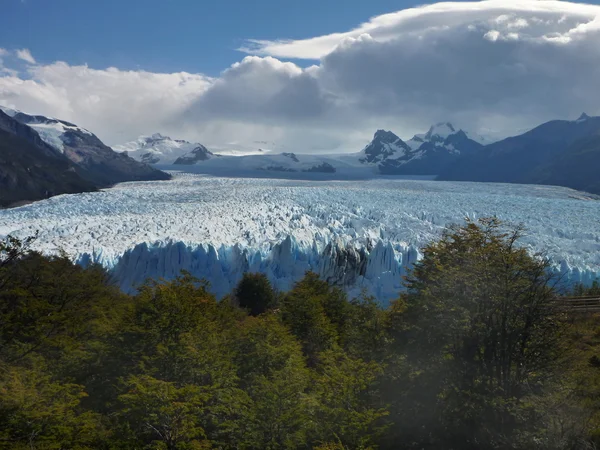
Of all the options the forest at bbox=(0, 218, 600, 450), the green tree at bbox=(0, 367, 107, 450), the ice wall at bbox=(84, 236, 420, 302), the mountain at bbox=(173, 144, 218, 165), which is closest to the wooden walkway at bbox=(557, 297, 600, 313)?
the forest at bbox=(0, 218, 600, 450)

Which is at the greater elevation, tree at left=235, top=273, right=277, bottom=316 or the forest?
the forest

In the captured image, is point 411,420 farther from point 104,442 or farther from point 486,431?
point 104,442

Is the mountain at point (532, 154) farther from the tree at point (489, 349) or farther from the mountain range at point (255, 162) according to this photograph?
the tree at point (489, 349)

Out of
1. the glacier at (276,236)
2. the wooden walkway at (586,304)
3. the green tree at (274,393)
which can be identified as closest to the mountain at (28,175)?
the glacier at (276,236)

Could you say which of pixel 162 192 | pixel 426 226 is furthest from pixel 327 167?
pixel 426 226

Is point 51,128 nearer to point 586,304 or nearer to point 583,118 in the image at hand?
point 586,304

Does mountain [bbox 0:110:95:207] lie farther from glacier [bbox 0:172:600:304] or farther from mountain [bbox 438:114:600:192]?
mountain [bbox 438:114:600:192]

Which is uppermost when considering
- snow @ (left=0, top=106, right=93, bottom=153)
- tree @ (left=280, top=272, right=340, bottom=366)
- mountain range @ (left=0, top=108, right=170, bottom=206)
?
snow @ (left=0, top=106, right=93, bottom=153)
